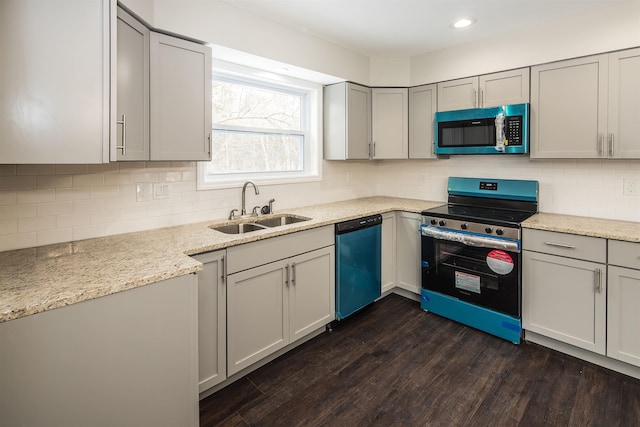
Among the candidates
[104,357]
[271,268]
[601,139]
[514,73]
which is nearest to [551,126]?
[601,139]

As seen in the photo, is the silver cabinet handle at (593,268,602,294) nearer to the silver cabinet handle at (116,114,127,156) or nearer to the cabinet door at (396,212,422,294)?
the cabinet door at (396,212,422,294)

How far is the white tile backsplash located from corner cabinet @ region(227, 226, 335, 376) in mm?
707

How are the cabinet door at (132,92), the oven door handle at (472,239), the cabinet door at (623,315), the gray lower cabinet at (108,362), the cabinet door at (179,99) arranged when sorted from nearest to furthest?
the gray lower cabinet at (108,362)
the cabinet door at (132,92)
the cabinet door at (179,99)
the cabinet door at (623,315)
the oven door handle at (472,239)

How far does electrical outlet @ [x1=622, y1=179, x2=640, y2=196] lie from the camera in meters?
2.60

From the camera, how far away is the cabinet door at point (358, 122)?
346 centimetres

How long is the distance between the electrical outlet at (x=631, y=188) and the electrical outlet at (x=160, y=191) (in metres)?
3.45

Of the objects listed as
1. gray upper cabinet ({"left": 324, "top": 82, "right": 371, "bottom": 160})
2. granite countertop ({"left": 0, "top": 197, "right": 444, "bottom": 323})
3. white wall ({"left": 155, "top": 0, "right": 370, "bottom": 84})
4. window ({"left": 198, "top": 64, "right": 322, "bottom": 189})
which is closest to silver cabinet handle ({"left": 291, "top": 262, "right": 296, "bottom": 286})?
granite countertop ({"left": 0, "top": 197, "right": 444, "bottom": 323})

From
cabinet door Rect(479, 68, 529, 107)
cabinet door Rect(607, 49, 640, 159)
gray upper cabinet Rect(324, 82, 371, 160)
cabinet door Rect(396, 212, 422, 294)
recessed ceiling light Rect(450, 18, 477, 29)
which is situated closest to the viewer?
cabinet door Rect(607, 49, 640, 159)

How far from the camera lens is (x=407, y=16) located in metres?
2.71

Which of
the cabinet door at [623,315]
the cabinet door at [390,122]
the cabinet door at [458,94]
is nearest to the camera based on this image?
the cabinet door at [623,315]

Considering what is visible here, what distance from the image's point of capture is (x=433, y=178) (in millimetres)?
3799

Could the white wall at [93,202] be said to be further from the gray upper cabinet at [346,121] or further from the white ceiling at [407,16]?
the white ceiling at [407,16]

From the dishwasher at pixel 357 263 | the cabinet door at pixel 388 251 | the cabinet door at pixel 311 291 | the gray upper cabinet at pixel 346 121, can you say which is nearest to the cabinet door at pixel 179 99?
the cabinet door at pixel 311 291

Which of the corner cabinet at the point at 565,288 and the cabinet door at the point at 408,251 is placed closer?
the corner cabinet at the point at 565,288
